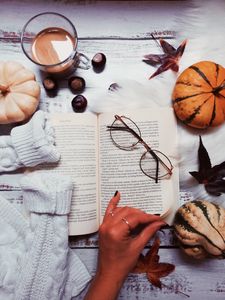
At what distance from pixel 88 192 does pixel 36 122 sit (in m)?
0.19

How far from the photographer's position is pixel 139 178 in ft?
3.27

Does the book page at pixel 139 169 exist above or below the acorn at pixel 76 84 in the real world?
below

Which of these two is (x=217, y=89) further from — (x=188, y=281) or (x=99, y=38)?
(x=188, y=281)

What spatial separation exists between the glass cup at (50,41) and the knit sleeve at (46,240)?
26cm

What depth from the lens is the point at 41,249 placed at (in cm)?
95

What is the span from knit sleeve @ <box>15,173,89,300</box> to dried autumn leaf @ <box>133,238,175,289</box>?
18 cm

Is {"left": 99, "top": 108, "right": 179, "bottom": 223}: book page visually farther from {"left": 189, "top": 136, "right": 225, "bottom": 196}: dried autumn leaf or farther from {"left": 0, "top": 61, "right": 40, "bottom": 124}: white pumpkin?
{"left": 0, "top": 61, "right": 40, "bottom": 124}: white pumpkin

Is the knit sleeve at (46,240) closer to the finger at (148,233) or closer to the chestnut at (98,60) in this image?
the finger at (148,233)

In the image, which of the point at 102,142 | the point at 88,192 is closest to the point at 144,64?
the point at 102,142

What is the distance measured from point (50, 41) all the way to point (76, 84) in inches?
4.5

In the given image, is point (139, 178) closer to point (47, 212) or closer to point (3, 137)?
point (47, 212)

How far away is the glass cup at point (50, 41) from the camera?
0.99 meters

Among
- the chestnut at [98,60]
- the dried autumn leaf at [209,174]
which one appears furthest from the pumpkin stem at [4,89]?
the dried autumn leaf at [209,174]

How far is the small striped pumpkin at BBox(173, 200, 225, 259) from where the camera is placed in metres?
0.91
